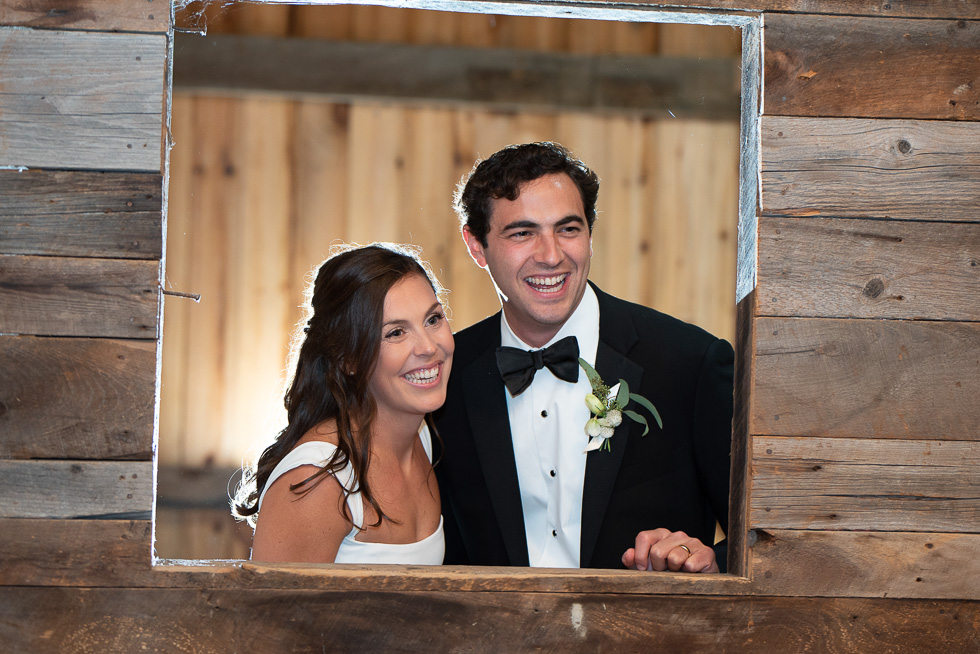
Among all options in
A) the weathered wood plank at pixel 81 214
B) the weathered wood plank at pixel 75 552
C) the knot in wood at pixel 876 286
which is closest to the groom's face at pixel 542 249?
the knot in wood at pixel 876 286

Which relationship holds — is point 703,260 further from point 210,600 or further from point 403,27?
point 210,600

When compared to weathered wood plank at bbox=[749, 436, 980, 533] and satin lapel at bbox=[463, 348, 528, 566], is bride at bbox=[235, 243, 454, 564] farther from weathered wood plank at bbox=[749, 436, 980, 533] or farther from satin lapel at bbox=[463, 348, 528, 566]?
weathered wood plank at bbox=[749, 436, 980, 533]

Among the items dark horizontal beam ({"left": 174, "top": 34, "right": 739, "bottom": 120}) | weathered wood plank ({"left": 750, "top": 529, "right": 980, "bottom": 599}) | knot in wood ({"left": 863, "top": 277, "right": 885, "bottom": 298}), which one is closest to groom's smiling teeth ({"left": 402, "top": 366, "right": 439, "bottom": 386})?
weathered wood plank ({"left": 750, "top": 529, "right": 980, "bottom": 599})

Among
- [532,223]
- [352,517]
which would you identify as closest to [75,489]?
[352,517]

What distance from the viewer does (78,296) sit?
1.38m

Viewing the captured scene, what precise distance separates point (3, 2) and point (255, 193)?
2120mm

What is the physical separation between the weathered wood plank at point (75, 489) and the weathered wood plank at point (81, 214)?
319mm

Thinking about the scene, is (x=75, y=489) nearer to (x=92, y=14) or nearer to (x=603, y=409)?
(x=92, y=14)

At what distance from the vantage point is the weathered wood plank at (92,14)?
139 cm

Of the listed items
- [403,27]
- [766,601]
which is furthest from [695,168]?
[766,601]

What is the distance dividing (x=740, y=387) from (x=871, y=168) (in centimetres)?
41

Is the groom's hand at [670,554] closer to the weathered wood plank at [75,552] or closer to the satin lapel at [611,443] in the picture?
the satin lapel at [611,443]

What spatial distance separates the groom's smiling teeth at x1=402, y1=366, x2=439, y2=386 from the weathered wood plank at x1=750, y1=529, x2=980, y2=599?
32.9 inches

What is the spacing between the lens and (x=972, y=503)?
1.46 metres
